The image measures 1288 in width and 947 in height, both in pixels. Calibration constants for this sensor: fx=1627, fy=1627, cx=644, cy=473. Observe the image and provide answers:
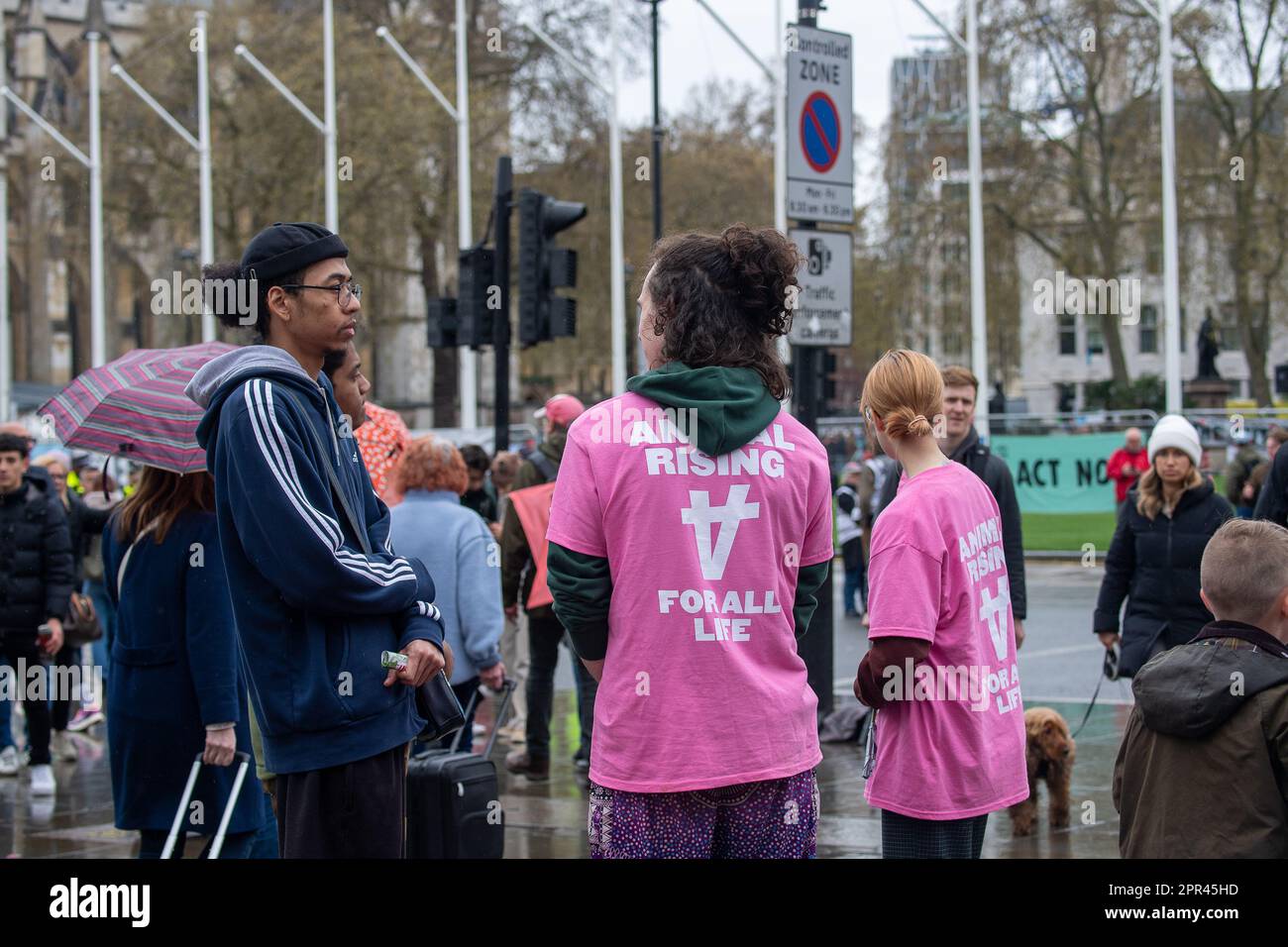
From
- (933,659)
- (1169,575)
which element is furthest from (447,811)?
(1169,575)

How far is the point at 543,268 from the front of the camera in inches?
471

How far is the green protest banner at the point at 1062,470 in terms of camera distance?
72.2 feet

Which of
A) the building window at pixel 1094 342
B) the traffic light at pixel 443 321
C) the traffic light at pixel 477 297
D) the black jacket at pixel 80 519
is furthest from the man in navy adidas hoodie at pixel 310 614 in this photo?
the building window at pixel 1094 342

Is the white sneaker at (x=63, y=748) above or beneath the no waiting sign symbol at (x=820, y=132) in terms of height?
beneath

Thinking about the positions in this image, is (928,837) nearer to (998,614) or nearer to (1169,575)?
(998,614)

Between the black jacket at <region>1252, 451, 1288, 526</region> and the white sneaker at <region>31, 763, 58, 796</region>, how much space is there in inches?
262

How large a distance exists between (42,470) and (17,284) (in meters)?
60.0

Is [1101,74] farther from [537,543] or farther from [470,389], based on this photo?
[537,543]

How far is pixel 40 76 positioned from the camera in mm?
64125

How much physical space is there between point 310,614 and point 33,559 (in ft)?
21.1

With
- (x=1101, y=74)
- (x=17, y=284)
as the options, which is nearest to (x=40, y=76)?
(x=17, y=284)

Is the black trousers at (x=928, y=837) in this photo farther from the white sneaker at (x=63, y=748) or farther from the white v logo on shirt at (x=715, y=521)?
the white sneaker at (x=63, y=748)

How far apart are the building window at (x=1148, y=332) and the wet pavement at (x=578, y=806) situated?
51.0m

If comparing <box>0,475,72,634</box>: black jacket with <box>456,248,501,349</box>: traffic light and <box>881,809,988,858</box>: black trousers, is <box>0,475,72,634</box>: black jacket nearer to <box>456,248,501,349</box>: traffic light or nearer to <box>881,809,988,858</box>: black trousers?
<box>456,248,501,349</box>: traffic light
